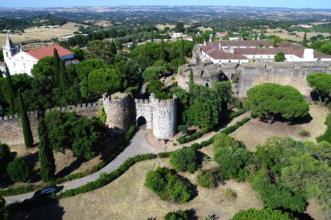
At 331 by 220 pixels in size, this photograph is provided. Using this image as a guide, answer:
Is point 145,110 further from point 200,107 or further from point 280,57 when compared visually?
point 280,57

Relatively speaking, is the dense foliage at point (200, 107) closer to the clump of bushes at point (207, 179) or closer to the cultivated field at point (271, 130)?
the cultivated field at point (271, 130)

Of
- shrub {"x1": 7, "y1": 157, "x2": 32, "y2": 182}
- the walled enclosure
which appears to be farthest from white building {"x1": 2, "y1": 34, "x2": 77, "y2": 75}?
shrub {"x1": 7, "y1": 157, "x2": 32, "y2": 182}

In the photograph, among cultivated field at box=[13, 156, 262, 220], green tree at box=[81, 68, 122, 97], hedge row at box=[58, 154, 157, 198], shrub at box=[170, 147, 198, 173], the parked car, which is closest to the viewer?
cultivated field at box=[13, 156, 262, 220]

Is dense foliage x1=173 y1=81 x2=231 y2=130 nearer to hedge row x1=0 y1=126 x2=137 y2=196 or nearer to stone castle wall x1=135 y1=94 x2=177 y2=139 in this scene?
stone castle wall x1=135 y1=94 x2=177 y2=139

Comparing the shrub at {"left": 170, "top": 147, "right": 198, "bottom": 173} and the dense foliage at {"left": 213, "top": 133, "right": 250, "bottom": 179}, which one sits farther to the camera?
the shrub at {"left": 170, "top": 147, "right": 198, "bottom": 173}

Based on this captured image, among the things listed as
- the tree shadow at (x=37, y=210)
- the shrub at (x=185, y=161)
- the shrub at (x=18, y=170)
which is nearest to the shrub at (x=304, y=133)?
the shrub at (x=185, y=161)

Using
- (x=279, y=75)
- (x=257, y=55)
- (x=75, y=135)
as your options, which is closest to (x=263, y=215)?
(x=75, y=135)

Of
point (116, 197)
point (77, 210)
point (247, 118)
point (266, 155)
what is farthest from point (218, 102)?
point (77, 210)
